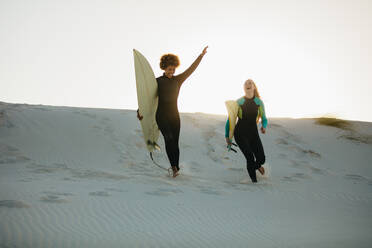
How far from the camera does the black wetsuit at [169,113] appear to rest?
447 cm

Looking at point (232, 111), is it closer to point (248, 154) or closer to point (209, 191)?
point (248, 154)

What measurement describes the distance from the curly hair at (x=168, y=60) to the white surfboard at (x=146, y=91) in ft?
0.76

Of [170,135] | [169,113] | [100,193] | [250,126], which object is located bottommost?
[100,193]

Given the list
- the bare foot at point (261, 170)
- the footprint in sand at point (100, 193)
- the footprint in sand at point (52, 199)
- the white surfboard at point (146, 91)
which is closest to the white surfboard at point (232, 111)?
the bare foot at point (261, 170)

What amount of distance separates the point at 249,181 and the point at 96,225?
2.86 m

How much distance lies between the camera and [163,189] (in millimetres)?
3648

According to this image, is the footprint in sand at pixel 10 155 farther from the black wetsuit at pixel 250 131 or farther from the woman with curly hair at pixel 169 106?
the black wetsuit at pixel 250 131

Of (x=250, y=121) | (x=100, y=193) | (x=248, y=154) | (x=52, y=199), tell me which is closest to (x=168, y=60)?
(x=250, y=121)

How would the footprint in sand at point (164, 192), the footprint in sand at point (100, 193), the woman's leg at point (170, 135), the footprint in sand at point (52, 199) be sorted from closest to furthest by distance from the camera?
1. the footprint in sand at point (52, 199)
2. the footprint in sand at point (100, 193)
3. the footprint in sand at point (164, 192)
4. the woman's leg at point (170, 135)

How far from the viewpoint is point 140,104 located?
14.9 feet

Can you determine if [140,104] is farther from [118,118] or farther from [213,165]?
[118,118]

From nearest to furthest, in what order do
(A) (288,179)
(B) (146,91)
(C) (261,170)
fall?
(B) (146,91) → (C) (261,170) → (A) (288,179)

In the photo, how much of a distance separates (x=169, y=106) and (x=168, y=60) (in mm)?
666

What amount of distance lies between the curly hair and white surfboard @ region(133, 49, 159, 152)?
232 millimetres
